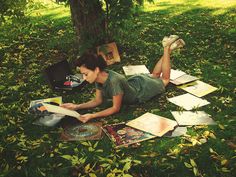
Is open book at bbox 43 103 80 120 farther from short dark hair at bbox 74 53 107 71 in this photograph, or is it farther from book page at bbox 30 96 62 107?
book page at bbox 30 96 62 107

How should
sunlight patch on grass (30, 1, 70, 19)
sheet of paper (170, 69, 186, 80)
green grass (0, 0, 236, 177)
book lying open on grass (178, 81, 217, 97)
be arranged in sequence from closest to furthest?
green grass (0, 0, 236, 177)
book lying open on grass (178, 81, 217, 97)
sheet of paper (170, 69, 186, 80)
sunlight patch on grass (30, 1, 70, 19)

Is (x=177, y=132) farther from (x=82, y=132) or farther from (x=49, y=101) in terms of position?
(x=49, y=101)

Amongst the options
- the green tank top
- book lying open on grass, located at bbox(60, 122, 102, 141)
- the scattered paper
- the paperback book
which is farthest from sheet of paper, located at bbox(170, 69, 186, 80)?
the paperback book

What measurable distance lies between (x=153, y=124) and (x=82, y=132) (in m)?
1.03

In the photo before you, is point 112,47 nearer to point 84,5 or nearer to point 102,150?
point 84,5

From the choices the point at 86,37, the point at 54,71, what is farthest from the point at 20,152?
the point at 86,37

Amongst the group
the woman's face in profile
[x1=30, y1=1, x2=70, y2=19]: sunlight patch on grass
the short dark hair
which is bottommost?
[x1=30, y1=1, x2=70, y2=19]: sunlight patch on grass

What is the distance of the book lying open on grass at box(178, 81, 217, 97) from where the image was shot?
5723mm

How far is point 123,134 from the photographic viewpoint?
4.59 m

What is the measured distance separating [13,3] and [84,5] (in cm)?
153

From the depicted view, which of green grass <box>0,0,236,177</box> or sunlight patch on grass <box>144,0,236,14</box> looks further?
sunlight patch on grass <box>144,0,236,14</box>

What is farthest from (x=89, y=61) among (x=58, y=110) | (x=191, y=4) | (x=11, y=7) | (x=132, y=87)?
(x=191, y=4)

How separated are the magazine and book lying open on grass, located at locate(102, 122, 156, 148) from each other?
2796 millimetres

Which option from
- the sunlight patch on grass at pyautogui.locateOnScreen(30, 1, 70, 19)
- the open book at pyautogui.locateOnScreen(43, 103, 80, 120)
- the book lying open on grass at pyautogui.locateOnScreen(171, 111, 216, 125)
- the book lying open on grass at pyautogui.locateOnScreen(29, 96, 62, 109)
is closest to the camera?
the open book at pyautogui.locateOnScreen(43, 103, 80, 120)
